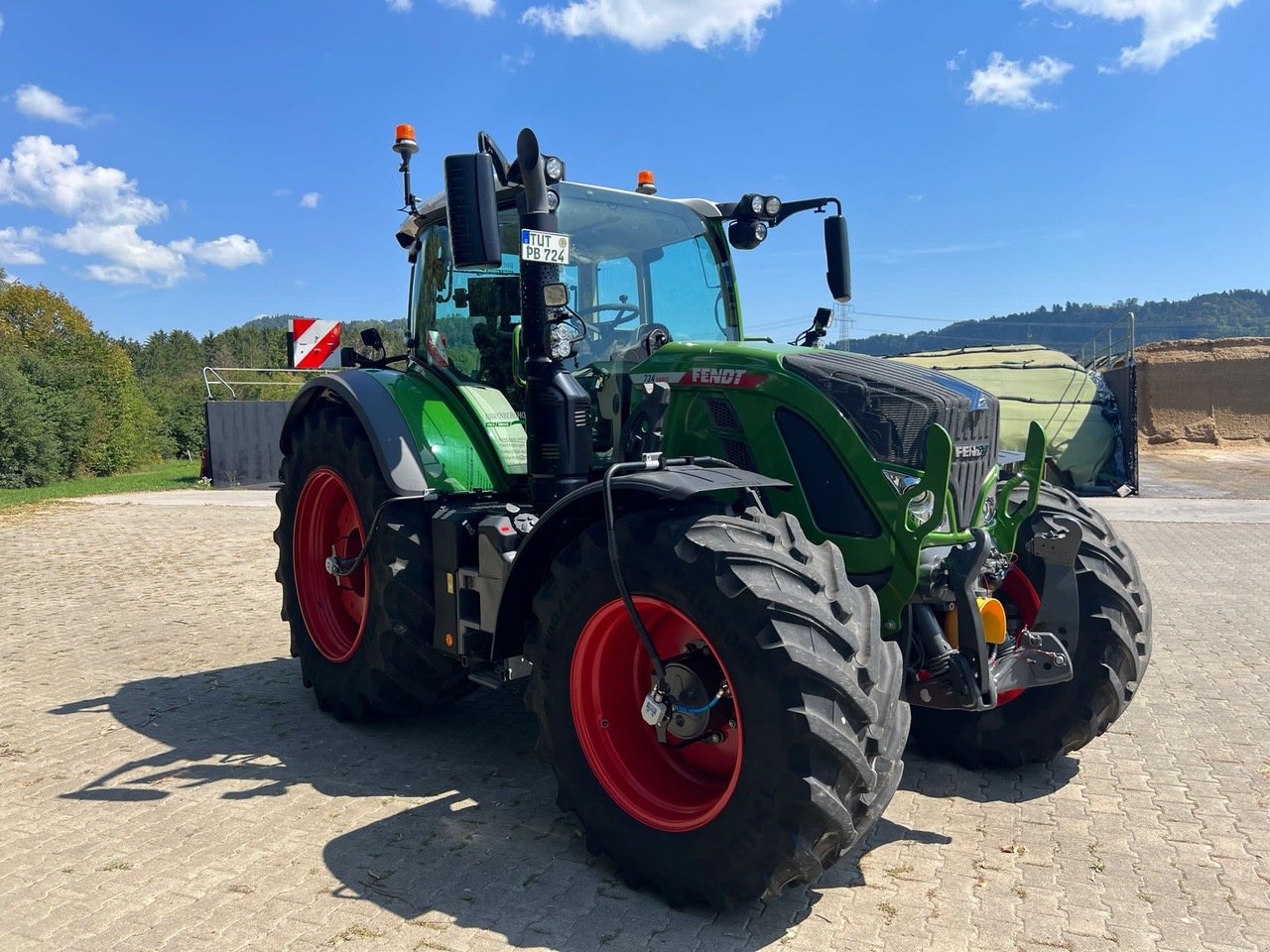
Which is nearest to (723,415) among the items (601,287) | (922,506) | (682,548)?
(922,506)

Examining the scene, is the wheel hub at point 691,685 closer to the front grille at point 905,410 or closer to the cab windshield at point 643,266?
the front grille at point 905,410

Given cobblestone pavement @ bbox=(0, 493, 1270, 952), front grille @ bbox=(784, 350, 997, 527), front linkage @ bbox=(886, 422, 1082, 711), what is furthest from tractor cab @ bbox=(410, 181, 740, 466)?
cobblestone pavement @ bbox=(0, 493, 1270, 952)

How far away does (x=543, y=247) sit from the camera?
13.1 ft

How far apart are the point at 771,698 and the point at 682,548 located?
537 millimetres

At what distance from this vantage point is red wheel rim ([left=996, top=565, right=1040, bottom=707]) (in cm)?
426

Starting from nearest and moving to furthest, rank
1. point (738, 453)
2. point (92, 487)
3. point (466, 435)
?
point (738, 453) → point (466, 435) → point (92, 487)

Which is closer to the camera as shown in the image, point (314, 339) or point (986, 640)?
point (986, 640)

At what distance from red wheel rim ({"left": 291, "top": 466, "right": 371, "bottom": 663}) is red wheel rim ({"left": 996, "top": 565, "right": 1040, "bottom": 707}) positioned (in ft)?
10.8

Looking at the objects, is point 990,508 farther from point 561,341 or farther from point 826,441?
point 561,341

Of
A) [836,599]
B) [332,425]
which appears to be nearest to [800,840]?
[836,599]

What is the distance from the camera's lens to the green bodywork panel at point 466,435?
4.72m

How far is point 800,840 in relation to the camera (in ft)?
9.30

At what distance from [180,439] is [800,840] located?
39082 millimetres

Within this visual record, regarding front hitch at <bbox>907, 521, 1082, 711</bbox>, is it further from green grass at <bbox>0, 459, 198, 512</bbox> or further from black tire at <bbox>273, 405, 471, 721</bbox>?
green grass at <bbox>0, 459, 198, 512</bbox>
